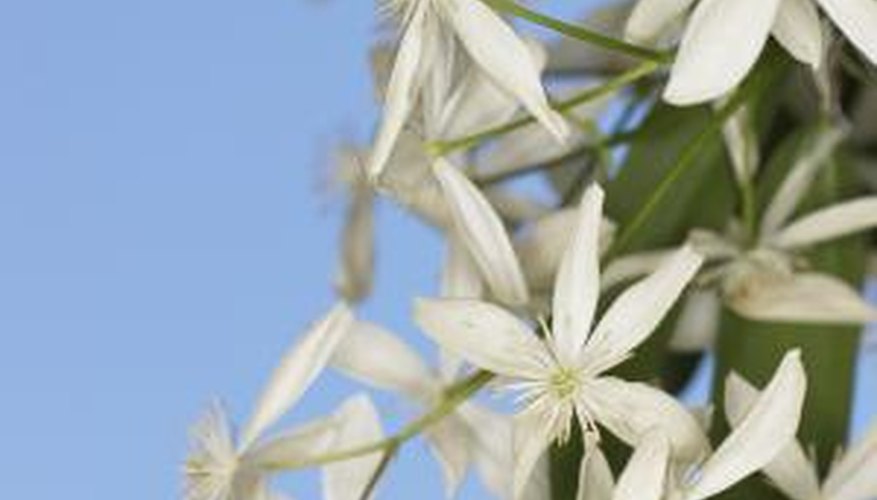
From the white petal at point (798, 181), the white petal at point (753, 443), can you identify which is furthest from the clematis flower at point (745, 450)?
the white petal at point (798, 181)

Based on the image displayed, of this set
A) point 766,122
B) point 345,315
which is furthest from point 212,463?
point 766,122

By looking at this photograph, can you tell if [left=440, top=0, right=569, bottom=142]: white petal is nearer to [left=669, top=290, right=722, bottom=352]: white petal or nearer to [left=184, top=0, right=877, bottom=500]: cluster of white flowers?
[left=184, top=0, right=877, bottom=500]: cluster of white flowers

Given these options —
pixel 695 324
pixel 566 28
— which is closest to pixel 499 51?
pixel 566 28

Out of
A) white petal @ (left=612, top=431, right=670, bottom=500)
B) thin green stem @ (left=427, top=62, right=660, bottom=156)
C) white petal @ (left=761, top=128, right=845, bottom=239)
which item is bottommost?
white petal @ (left=612, top=431, right=670, bottom=500)

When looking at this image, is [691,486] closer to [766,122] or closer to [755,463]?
[755,463]

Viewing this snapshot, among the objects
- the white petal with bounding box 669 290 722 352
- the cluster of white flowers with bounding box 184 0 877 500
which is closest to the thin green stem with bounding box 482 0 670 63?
the cluster of white flowers with bounding box 184 0 877 500
